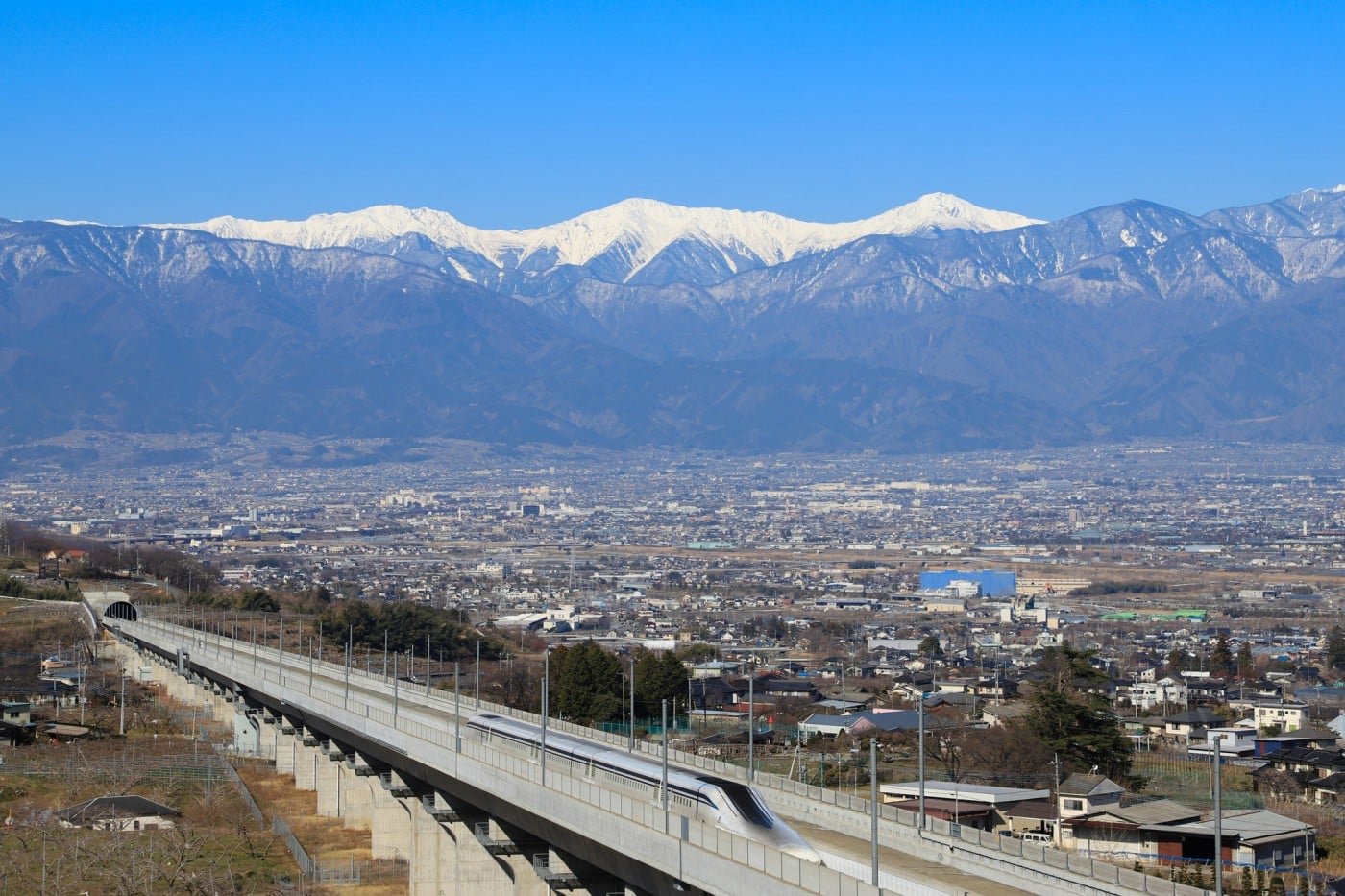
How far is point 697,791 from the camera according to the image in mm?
24406

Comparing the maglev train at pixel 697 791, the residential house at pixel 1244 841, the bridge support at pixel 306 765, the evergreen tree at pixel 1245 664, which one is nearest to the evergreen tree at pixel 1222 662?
the evergreen tree at pixel 1245 664

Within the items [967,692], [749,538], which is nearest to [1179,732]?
[967,692]

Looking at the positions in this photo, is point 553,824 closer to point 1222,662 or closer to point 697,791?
point 697,791

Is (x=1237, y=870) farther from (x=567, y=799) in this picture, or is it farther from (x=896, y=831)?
(x=567, y=799)

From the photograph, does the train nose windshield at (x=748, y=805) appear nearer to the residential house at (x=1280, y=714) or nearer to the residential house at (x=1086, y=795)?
the residential house at (x=1086, y=795)

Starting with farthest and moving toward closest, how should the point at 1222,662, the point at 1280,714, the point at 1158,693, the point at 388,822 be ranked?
the point at 1222,662 → the point at 1158,693 → the point at 1280,714 → the point at 388,822

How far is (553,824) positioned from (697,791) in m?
2.26

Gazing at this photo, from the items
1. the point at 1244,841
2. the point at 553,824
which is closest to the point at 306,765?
the point at 553,824

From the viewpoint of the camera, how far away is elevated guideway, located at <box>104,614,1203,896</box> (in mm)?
19766

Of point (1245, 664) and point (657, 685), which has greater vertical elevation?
point (657, 685)

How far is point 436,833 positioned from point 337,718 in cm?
586

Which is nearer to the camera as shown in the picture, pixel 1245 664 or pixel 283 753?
pixel 283 753

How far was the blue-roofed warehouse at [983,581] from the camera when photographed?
12400 cm

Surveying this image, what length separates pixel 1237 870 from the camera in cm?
3005
